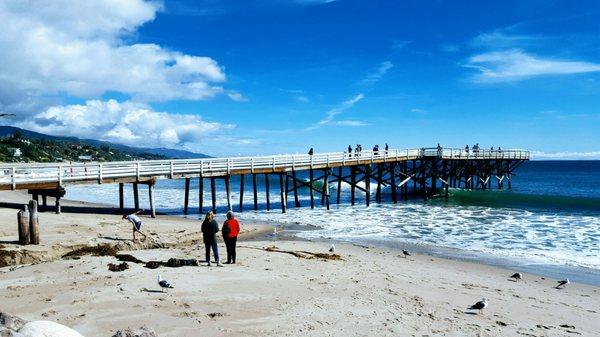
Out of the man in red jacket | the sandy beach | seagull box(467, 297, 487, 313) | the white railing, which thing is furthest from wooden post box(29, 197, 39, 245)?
seagull box(467, 297, 487, 313)

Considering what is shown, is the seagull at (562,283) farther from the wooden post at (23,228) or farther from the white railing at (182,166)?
the white railing at (182,166)

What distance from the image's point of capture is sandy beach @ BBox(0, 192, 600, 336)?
7902 millimetres

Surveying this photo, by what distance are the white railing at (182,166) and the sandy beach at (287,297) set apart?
253 inches

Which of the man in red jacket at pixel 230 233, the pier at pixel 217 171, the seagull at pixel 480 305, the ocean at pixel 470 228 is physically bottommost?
the ocean at pixel 470 228

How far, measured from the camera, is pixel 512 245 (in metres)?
19.2

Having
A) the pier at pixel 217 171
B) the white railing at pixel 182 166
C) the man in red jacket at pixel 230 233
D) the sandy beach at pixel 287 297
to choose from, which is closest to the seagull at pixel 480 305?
the sandy beach at pixel 287 297

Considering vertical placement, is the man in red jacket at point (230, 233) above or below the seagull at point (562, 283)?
above

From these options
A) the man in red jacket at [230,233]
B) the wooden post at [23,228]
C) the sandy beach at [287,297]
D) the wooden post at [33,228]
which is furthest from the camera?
the wooden post at [33,228]

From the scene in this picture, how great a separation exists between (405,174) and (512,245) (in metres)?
22.4

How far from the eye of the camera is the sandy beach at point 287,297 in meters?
7.90

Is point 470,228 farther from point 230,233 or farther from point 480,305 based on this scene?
point 230,233

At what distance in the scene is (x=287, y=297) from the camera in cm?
943

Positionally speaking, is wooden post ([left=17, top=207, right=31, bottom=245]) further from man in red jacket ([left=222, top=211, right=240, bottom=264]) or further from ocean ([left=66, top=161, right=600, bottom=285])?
ocean ([left=66, top=161, right=600, bottom=285])

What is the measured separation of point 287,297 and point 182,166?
18152 millimetres
